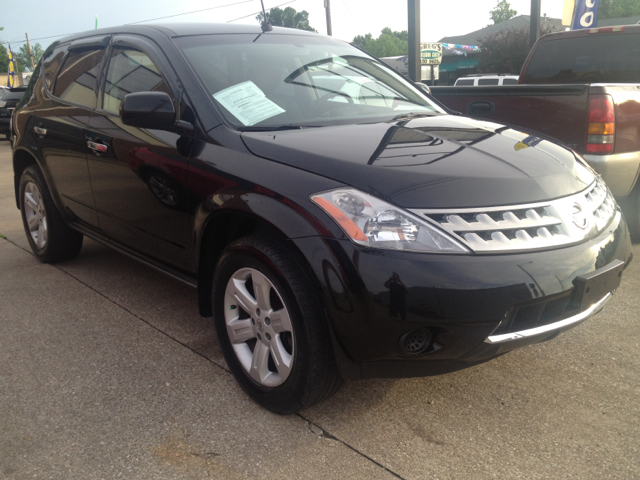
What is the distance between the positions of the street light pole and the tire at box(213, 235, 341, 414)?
8.99m

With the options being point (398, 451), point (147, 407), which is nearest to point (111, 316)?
point (147, 407)

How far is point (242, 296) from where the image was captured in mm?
2566

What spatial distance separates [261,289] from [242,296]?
0.16 m

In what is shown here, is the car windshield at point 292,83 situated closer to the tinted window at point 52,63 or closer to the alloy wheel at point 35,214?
the tinted window at point 52,63

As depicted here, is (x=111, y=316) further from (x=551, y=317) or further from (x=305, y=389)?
(x=551, y=317)

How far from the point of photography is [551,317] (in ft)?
7.30

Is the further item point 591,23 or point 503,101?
point 591,23

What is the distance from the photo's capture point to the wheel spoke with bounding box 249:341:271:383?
254 centimetres

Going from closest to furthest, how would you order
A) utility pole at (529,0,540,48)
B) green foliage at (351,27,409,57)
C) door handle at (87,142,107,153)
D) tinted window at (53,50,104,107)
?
1. door handle at (87,142,107,153)
2. tinted window at (53,50,104,107)
3. utility pole at (529,0,540,48)
4. green foliage at (351,27,409,57)

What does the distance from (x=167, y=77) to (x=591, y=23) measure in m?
13.8

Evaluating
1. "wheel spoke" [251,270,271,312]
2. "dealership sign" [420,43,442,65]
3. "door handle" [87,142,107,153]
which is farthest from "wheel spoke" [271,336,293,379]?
"dealership sign" [420,43,442,65]

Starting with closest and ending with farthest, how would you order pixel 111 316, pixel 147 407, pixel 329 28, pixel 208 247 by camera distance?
pixel 147 407, pixel 208 247, pixel 111 316, pixel 329 28

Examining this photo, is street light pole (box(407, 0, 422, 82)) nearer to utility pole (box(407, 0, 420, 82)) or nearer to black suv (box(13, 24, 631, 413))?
utility pole (box(407, 0, 420, 82))

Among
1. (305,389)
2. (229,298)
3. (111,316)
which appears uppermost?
(229,298)
